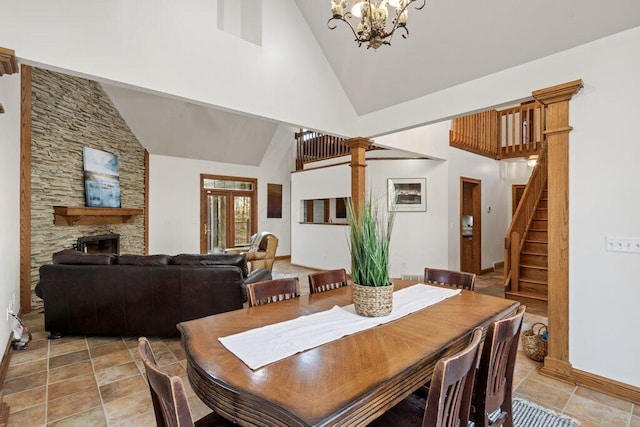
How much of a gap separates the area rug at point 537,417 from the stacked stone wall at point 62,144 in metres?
5.44

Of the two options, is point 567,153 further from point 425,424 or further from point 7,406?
point 7,406

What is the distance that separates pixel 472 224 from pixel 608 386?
472 centimetres

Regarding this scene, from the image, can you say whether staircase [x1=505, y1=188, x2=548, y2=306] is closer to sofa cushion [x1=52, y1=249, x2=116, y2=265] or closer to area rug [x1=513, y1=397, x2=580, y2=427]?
area rug [x1=513, y1=397, x2=580, y2=427]

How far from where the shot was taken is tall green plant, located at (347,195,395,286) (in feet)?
5.37

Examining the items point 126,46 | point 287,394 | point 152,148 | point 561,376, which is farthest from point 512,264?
point 152,148

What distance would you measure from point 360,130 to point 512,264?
2.86 meters

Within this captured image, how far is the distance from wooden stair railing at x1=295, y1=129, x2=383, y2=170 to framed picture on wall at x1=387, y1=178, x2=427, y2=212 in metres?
1.20

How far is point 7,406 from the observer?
2.02 m

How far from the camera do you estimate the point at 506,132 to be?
7.41 metres

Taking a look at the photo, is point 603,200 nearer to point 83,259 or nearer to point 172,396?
point 172,396

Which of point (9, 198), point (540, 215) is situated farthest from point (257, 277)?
point (540, 215)

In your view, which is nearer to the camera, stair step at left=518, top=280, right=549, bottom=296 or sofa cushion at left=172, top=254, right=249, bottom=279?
sofa cushion at left=172, top=254, right=249, bottom=279

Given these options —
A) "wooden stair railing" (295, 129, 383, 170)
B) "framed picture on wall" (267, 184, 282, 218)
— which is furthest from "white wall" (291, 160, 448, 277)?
"framed picture on wall" (267, 184, 282, 218)

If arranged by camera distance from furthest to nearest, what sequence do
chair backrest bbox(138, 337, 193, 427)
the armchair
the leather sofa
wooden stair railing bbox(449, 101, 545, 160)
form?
wooden stair railing bbox(449, 101, 545, 160)
the armchair
the leather sofa
chair backrest bbox(138, 337, 193, 427)
